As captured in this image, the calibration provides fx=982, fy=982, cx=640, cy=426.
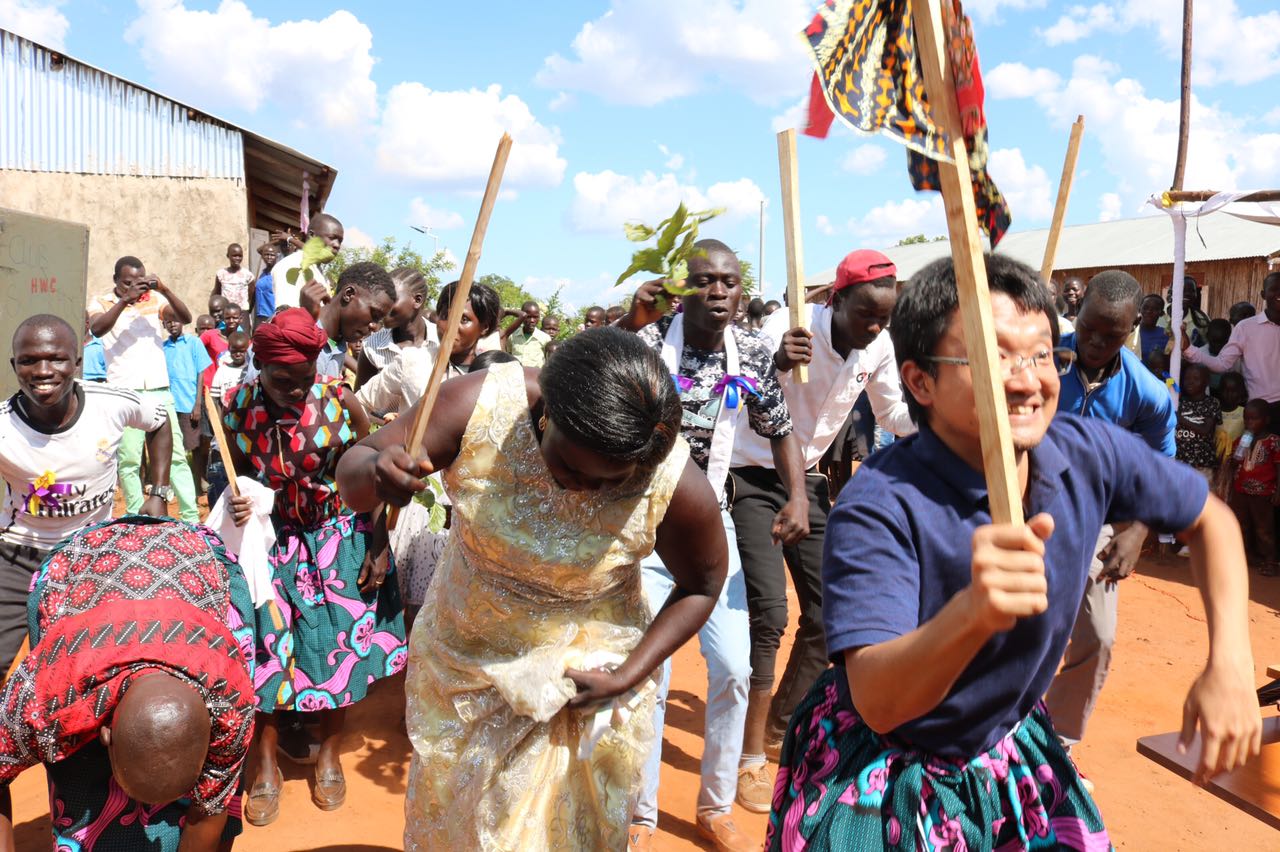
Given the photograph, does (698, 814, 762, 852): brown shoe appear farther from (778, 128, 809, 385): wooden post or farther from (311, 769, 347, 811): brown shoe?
(778, 128, 809, 385): wooden post

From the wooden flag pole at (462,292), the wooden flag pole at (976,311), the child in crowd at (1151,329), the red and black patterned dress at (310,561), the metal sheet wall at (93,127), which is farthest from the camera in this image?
the metal sheet wall at (93,127)

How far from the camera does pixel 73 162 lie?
13852 mm

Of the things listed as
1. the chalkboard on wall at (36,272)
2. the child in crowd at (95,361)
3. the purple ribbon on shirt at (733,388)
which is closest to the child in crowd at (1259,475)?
the purple ribbon on shirt at (733,388)

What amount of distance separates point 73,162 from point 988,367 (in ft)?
50.8

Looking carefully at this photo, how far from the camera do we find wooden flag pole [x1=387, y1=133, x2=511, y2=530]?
6.78 ft

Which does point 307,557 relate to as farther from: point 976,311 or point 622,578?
point 976,311

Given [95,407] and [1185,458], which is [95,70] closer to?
[95,407]

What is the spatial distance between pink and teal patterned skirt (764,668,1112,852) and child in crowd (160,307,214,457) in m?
9.24

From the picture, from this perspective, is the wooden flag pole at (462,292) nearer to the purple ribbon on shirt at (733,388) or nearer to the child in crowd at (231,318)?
the purple ribbon on shirt at (733,388)

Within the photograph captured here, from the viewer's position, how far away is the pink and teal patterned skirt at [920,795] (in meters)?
1.72

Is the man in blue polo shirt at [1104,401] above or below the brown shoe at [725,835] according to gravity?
above

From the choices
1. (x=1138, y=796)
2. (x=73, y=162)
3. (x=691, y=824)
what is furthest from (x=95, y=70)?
(x=1138, y=796)

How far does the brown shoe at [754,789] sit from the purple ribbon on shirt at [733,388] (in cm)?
164

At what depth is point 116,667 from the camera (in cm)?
255
